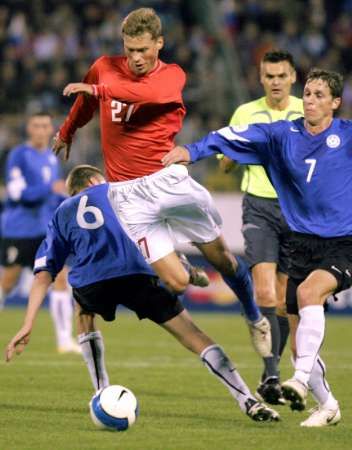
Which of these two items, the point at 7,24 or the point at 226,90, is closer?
the point at 226,90

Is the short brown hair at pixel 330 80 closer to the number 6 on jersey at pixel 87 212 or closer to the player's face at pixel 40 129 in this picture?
the number 6 on jersey at pixel 87 212

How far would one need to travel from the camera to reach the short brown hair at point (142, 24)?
930 centimetres

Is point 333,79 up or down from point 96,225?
up

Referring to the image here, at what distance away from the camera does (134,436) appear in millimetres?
8000

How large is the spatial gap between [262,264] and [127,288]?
213 centimetres

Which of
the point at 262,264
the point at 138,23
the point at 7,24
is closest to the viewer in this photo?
the point at 138,23

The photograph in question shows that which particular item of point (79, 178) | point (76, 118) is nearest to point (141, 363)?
point (76, 118)

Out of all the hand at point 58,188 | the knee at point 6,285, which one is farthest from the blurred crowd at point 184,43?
the hand at point 58,188

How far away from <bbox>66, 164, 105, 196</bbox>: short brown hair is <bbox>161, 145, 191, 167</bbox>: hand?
1265 mm

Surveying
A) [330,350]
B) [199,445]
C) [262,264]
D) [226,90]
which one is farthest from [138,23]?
[226,90]

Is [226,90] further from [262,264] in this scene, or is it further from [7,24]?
[262,264]

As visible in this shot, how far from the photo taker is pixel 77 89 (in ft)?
29.1

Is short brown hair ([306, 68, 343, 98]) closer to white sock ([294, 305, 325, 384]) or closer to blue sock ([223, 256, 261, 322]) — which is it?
white sock ([294, 305, 325, 384])

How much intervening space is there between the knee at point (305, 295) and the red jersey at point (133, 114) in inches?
Answer: 77.2
